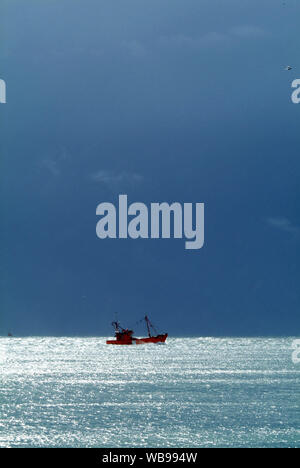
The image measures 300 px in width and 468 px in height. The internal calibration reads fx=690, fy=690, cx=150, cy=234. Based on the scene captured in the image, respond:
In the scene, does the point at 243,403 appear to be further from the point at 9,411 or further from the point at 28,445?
the point at 28,445

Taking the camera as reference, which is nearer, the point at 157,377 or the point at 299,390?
the point at 299,390

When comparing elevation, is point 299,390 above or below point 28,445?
above

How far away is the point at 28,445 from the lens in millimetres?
64938

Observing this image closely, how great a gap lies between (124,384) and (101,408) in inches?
1433

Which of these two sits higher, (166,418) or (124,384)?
(124,384)

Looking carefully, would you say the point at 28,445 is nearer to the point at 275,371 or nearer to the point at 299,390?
the point at 299,390

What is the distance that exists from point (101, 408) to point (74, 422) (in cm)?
1254
